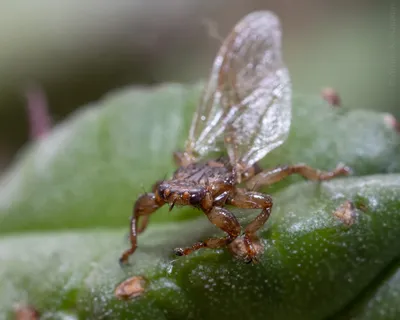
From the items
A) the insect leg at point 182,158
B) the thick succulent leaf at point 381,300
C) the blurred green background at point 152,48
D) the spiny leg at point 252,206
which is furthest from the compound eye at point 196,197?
the blurred green background at point 152,48

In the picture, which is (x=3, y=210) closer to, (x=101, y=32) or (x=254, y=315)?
(x=254, y=315)

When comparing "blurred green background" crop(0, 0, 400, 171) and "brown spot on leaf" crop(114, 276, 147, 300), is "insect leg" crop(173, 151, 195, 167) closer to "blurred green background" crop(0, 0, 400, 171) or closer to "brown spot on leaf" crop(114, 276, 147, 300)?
"brown spot on leaf" crop(114, 276, 147, 300)

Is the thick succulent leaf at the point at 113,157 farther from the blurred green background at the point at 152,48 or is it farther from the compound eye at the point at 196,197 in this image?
the blurred green background at the point at 152,48

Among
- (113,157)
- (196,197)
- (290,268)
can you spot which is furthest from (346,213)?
(113,157)

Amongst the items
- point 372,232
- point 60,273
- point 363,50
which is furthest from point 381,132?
point 363,50

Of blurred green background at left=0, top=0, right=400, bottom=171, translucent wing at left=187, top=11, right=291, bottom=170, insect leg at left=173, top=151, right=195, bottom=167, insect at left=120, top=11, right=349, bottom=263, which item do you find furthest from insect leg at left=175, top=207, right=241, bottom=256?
blurred green background at left=0, top=0, right=400, bottom=171

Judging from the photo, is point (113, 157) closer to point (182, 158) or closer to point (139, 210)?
point (182, 158)
